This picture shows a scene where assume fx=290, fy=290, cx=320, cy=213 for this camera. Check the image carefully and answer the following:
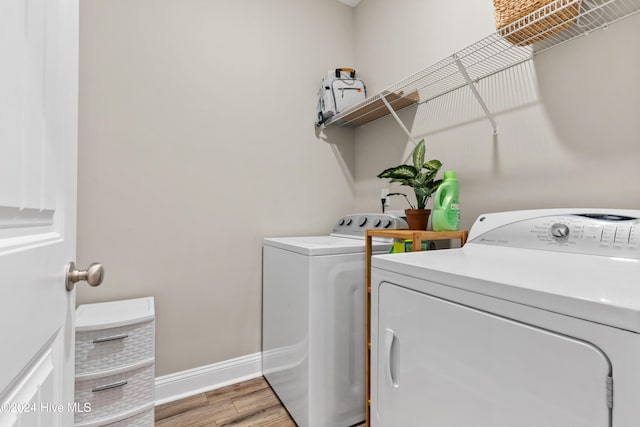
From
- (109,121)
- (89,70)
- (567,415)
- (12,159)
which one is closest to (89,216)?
(109,121)

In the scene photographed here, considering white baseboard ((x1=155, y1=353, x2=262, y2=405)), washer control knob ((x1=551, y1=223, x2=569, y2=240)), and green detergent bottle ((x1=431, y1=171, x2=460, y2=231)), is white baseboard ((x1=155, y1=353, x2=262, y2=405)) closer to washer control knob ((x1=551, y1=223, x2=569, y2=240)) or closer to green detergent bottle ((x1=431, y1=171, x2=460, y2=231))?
green detergent bottle ((x1=431, y1=171, x2=460, y2=231))

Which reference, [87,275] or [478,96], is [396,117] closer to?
[478,96]

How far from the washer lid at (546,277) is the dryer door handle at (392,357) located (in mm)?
215

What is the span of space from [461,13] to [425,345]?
5.62ft

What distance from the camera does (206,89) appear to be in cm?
182

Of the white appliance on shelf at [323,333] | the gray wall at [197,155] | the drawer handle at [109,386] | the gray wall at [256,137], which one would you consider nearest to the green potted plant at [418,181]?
the white appliance on shelf at [323,333]

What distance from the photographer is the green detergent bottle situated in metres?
1.32

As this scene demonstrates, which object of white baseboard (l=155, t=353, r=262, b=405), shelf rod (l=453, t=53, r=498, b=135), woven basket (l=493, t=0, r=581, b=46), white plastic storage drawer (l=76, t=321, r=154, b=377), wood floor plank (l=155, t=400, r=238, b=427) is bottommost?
wood floor plank (l=155, t=400, r=238, b=427)

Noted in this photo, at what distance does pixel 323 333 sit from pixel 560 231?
1.03m

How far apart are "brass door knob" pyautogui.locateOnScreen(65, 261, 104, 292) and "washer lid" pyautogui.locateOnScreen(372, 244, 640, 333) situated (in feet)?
2.49

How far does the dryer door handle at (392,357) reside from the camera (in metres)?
0.92

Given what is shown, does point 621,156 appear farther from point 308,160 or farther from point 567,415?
point 308,160

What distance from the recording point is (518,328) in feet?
2.01

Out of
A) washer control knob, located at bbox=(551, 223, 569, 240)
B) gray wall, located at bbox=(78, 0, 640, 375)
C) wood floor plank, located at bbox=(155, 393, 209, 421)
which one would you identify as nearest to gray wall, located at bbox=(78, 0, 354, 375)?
gray wall, located at bbox=(78, 0, 640, 375)
